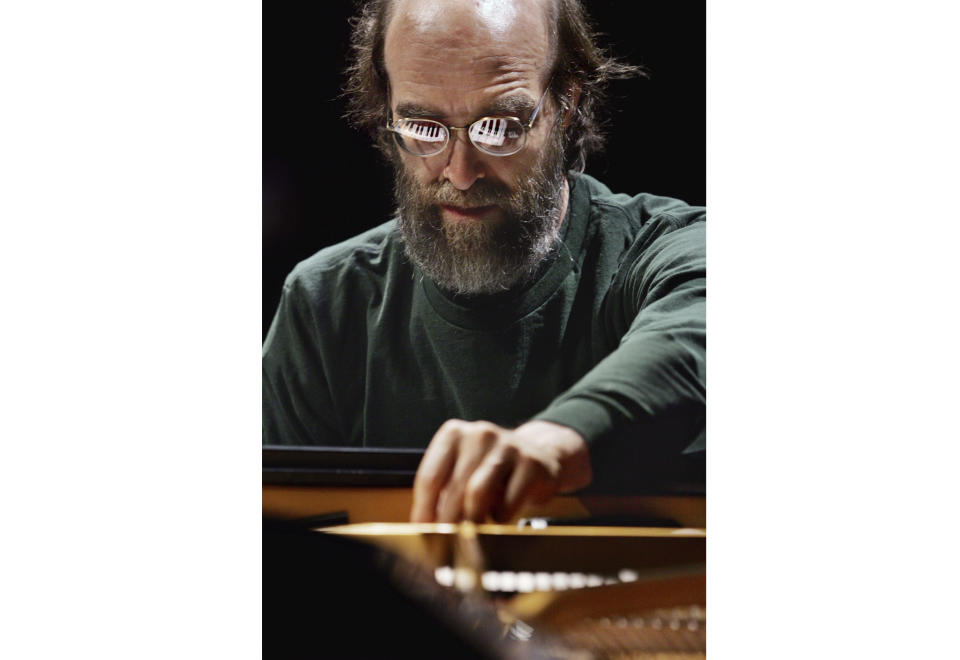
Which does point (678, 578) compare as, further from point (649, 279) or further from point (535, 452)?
point (649, 279)

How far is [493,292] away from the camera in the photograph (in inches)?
110

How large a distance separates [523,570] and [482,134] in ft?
3.76

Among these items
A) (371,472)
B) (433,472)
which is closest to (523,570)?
(433,472)

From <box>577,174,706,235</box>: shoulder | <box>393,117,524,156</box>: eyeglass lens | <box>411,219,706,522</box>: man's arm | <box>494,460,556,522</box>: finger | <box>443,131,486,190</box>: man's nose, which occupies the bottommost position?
<box>494,460,556,522</box>: finger

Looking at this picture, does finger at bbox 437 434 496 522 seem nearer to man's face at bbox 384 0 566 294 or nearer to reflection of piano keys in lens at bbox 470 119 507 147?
man's face at bbox 384 0 566 294

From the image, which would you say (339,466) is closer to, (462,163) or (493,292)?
(493,292)

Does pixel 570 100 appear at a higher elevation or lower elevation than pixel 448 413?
higher

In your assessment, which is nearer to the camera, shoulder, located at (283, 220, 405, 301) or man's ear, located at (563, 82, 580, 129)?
man's ear, located at (563, 82, 580, 129)

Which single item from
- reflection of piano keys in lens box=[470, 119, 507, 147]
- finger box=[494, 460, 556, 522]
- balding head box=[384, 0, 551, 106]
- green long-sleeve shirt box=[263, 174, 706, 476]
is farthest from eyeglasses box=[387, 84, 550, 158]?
finger box=[494, 460, 556, 522]

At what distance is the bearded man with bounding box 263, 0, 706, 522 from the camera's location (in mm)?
2662

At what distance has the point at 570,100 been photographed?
2719mm

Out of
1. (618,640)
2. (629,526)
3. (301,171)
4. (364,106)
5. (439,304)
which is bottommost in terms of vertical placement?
(618,640)

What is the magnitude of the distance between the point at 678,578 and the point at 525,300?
33.0 inches
